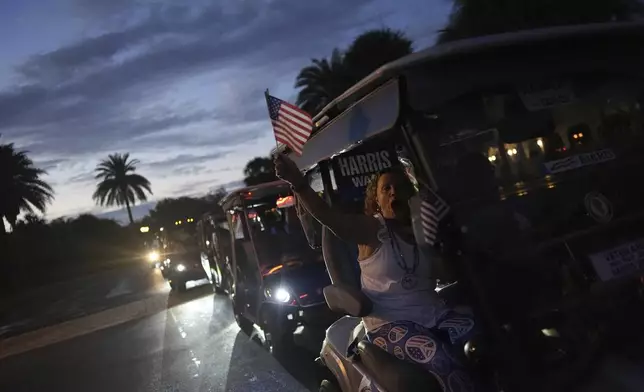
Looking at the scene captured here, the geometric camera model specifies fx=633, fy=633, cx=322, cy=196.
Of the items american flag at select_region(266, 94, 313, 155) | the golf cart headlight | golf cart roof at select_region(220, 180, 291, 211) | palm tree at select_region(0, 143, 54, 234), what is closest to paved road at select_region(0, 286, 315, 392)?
the golf cart headlight

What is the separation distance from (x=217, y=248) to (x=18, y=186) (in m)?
32.3

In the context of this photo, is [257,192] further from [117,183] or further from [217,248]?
[117,183]

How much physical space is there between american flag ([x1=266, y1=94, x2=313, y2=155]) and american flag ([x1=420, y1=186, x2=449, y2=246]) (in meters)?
1.49

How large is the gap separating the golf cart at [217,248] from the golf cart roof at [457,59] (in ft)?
27.4

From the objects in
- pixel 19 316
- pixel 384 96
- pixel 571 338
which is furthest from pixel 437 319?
pixel 19 316

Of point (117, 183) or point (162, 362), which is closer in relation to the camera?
point (162, 362)

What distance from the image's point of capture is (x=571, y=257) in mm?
2768

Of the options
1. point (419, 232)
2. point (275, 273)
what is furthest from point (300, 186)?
point (275, 273)

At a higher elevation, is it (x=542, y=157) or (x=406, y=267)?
(x=542, y=157)

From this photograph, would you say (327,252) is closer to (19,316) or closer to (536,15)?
(536,15)

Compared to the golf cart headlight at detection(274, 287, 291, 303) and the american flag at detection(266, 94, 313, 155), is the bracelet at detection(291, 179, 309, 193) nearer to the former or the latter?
the american flag at detection(266, 94, 313, 155)

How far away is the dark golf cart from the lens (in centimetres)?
1800

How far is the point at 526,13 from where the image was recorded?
1959 centimetres

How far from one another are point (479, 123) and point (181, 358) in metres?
7.07
